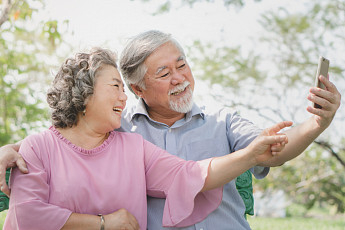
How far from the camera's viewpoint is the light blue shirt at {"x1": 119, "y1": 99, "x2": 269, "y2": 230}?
2.18 metres

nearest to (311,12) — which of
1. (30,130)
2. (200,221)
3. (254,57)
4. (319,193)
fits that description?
(254,57)

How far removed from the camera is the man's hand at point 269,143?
64.7 inches

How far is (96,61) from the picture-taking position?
204cm

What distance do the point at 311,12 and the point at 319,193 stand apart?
5.06 m

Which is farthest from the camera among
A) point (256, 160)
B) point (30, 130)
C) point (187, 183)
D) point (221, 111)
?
point (30, 130)

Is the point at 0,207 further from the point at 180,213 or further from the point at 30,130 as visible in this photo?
the point at 30,130

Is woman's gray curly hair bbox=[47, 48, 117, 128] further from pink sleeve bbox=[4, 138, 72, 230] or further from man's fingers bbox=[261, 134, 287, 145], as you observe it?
man's fingers bbox=[261, 134, 287, 145]

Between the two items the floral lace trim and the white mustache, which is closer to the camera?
the floral lace trim

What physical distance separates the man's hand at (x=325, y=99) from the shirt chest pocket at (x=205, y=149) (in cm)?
70

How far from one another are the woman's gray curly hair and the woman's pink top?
0.10 meters

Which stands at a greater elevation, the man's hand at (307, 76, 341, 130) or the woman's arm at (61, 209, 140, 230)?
the man's hand at (307, 76, 341, 130)

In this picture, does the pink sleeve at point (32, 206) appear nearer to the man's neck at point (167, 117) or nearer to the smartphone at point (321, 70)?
the man's neck at point (167, 117)

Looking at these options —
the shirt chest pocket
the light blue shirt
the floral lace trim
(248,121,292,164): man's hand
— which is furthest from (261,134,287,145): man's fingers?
the floral lace trim

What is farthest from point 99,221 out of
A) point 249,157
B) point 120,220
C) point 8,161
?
point 249,157
